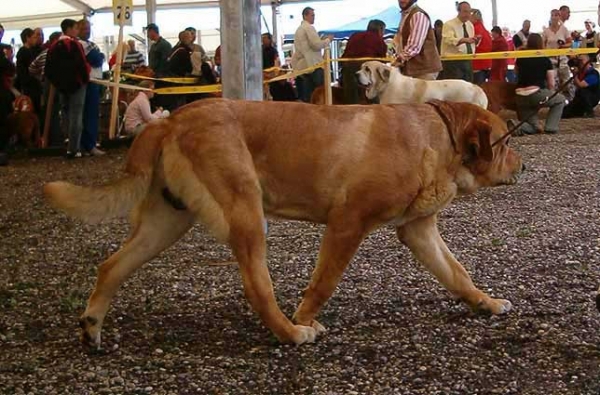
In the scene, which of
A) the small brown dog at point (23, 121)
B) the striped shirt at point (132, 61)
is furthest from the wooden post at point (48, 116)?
the striped shirt at point (132, 61)

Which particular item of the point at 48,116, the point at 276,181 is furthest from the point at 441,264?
the point at 48,116

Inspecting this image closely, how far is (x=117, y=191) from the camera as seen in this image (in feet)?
13.0

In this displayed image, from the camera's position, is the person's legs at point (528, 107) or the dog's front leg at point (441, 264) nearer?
the dog's front leg at point (441, 264)

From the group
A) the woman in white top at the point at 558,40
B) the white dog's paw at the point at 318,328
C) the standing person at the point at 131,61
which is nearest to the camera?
the white dog's paw at the point at 318,328

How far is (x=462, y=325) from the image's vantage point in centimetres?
441

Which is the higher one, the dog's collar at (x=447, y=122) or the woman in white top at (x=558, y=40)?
the woman in white top at (x=558, y=40)

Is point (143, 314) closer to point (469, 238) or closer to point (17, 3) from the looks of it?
point (469, 238)

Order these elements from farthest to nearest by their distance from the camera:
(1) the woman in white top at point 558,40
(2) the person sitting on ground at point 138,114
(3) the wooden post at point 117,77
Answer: (1) the woman in white top at point 558,40
(3) the wooden post at point 117,77
(2) the person sitting on ground at point 138,114

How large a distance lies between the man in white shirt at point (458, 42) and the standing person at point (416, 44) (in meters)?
3.02

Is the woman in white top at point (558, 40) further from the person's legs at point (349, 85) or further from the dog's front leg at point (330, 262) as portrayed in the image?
the dog's front leg at point (330, 262)

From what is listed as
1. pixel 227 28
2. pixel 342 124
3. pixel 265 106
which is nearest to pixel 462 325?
pixel 342 124

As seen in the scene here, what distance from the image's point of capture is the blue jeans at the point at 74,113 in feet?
44.1

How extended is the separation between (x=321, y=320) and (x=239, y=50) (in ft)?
9.24

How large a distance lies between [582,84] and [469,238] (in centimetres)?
1275
